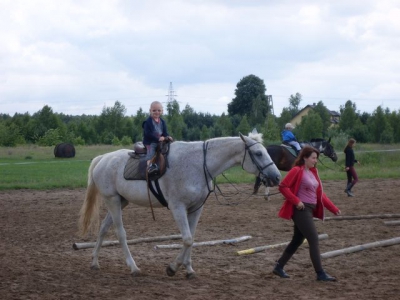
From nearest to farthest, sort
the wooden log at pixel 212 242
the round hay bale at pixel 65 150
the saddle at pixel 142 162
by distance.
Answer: the saddle at pixel 142 162 < the wooden log at pixel 212 242 < the round hay bale at pixel 65 150

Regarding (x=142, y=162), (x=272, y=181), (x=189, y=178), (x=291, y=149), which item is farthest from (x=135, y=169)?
(x=291, y=149)

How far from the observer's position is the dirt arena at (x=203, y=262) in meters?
7.75

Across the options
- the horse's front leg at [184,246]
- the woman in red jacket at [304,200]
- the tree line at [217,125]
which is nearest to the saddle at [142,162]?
the horse's front leg at [184,246]

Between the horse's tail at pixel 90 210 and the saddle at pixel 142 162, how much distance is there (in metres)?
0.96

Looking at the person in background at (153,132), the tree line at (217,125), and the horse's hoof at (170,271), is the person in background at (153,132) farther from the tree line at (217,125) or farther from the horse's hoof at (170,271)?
the tree line at (217,125)

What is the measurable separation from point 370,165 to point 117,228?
24383mm

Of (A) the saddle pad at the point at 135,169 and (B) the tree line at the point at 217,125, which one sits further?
(B) the tree line at the point at 217,125

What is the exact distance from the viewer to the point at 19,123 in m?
74.0

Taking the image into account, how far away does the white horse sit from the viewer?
Answer: 347 inches

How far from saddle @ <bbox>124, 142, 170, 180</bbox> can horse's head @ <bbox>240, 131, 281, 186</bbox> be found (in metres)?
1.16

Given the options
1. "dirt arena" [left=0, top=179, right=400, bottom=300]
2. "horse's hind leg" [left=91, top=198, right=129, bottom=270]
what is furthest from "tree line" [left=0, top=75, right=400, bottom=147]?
"horse's hind leg" [left=91, top=198, right=129, bottom=270]

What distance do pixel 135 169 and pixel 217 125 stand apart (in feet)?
154

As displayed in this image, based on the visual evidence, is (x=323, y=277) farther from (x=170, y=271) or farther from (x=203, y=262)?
(x=203, y=262)

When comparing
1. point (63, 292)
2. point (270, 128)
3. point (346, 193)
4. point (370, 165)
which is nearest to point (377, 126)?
point (270, 128)
